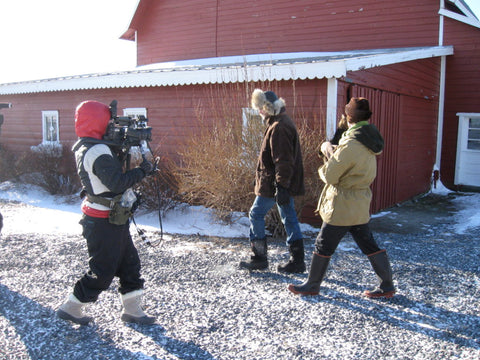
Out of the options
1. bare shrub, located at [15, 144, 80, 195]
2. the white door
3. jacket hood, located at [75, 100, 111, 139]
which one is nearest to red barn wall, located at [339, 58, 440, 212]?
the white door

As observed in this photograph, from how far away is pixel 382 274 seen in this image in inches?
145

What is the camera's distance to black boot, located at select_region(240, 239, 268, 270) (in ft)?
14.4

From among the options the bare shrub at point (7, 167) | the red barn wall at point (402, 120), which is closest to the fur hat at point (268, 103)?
the red barn wall at point (402, 120)

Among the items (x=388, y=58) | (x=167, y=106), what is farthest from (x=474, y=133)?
(x=167, y=106)

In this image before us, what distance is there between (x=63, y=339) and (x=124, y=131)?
154 centimetres

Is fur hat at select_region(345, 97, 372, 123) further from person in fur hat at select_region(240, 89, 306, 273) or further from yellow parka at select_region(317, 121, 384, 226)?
person in fur hat at select_region(240, 89, 306, 273)

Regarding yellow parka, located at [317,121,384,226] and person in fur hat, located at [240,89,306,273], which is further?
person in fur hat, located at [240,89,306,273]

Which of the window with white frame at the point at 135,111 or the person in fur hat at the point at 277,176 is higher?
the window with white frame at the point at 135,111

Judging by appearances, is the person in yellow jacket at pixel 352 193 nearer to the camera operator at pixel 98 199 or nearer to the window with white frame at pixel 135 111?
the camera operator at pixel 98 199

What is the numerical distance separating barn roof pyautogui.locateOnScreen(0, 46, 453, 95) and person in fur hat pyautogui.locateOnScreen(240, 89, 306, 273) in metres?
1.98

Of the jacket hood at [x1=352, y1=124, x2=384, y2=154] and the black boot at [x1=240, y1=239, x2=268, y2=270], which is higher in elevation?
the jacket hood at [x1=352, y1=124, x2=384, y2=154]

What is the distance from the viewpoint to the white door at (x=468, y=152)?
1095 cm

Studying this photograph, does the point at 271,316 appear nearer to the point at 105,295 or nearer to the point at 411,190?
the point at 105,295

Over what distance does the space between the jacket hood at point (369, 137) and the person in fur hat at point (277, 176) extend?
2.68 feet
